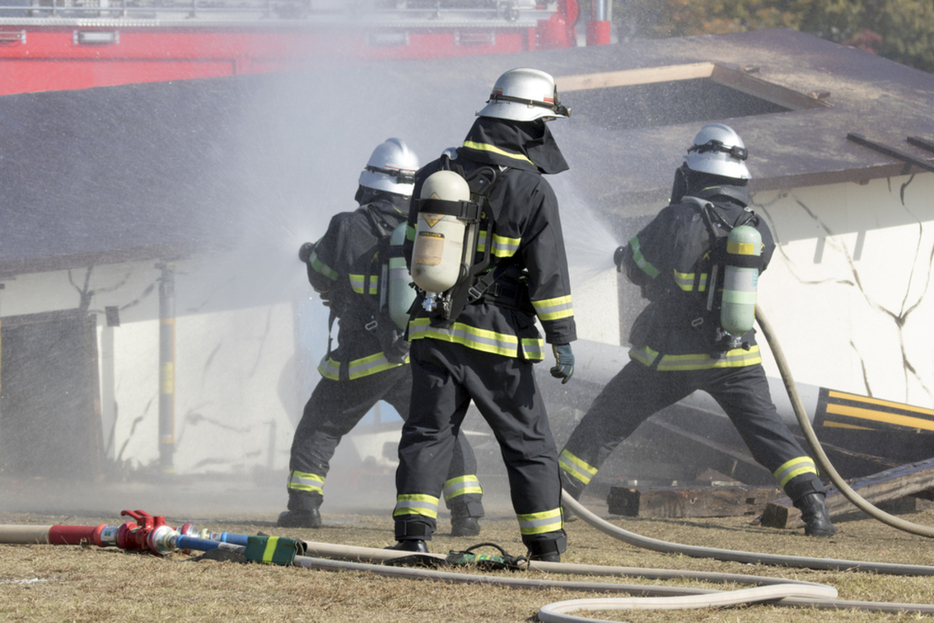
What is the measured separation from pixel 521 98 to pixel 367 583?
1.65 meters

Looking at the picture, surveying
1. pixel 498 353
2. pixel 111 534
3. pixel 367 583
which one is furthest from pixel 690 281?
pixel 111 534

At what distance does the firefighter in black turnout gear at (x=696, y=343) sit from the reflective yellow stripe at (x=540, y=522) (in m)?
1.45

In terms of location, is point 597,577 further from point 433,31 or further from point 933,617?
point 433,31

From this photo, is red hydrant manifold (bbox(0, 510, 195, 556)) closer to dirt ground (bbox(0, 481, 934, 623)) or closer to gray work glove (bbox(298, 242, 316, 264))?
dirt ground (bbox(0, 481, 934, 623))

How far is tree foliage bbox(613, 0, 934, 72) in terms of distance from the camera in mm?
24531

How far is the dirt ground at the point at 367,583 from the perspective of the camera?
2227 mm

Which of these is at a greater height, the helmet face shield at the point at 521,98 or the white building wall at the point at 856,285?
the helmet face shield at the point at 521,98

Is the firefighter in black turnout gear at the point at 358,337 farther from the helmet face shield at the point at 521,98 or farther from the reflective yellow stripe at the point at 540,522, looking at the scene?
the reflective yellow stripe at the point at 540,522

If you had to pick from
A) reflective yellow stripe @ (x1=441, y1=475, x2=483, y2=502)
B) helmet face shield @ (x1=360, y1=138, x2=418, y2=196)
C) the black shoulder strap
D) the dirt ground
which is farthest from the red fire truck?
the black shoulder strap

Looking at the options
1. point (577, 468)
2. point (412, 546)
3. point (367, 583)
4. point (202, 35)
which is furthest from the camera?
point (202, 35)

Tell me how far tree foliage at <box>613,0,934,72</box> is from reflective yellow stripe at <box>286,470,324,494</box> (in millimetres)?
22417

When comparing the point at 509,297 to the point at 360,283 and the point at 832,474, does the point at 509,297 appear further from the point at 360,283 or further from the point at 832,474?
the point at 832,474

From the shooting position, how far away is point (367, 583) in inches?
102

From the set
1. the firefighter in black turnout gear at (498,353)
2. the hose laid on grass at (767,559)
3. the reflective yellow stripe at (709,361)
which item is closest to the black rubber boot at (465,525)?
the hose laid on grass at (767,559)
